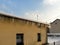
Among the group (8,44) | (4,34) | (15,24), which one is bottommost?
(8,44)

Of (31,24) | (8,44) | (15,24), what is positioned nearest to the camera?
(8,44)

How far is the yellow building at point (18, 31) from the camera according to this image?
10479 millimetres

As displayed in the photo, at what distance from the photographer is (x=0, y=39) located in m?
10.0

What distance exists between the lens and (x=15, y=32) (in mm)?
11766

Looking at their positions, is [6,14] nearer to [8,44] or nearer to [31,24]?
[8,44]

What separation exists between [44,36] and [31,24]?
4390 millimetres

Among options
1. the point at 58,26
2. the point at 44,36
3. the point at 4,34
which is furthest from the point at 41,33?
the point at 58,26

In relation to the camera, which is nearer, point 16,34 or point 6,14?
point 6,14

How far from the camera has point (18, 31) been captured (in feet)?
39.9

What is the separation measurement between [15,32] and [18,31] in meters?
0.44

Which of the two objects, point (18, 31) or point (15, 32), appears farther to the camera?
point (18, 31)

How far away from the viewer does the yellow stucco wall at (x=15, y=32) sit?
10454mm

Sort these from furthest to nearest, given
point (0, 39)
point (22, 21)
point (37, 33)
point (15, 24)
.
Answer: point (37, 33) → point (22, 21) → point (15, 24) → point (0, 39)

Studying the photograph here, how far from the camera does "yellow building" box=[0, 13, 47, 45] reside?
10.5 m
